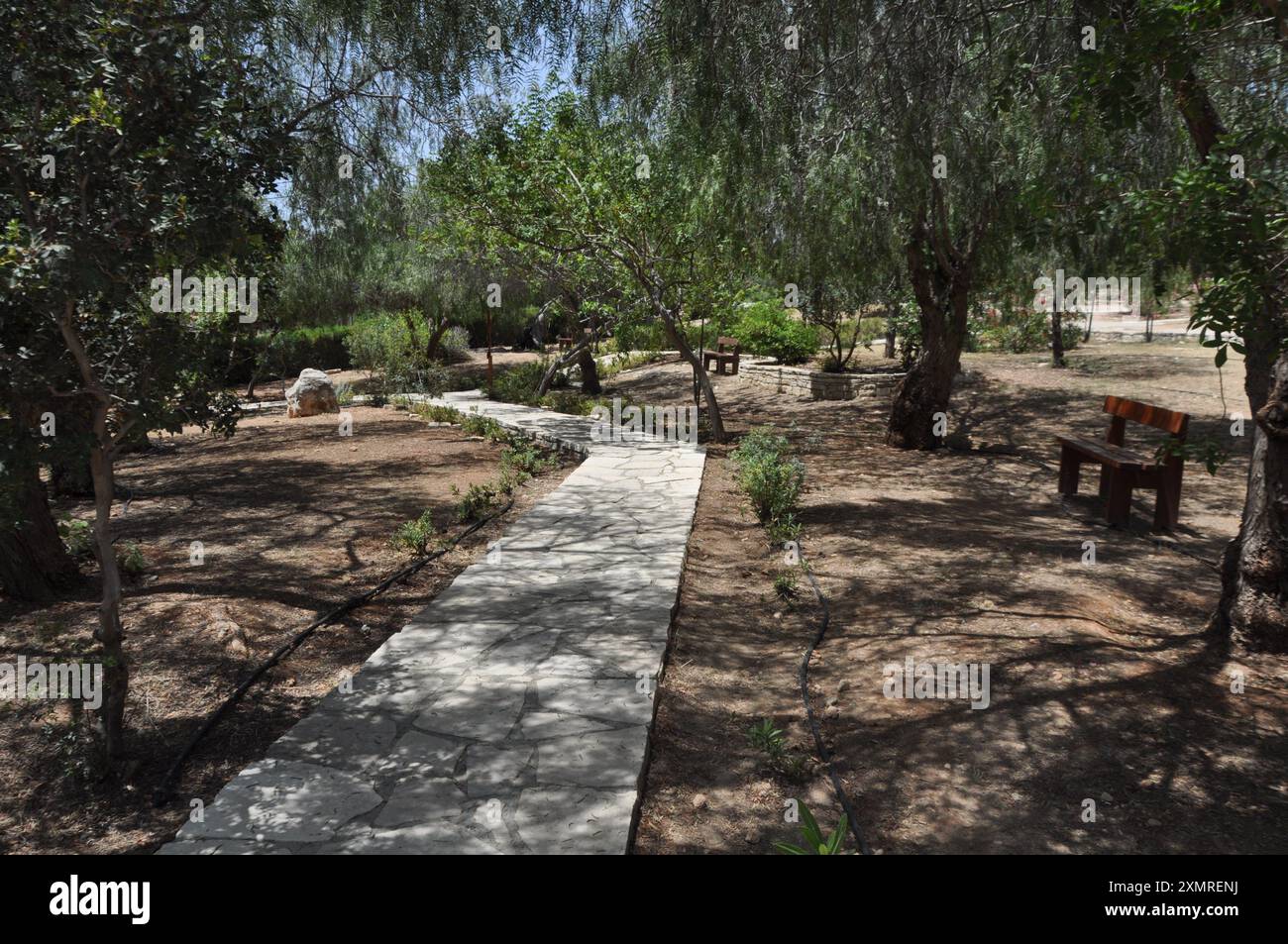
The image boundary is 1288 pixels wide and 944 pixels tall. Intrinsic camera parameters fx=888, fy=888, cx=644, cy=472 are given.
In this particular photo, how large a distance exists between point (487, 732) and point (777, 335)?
54.8ft

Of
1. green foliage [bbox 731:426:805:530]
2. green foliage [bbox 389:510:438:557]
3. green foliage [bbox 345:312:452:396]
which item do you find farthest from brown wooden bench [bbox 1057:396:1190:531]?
green foliage [bbox 345:312:452:396]

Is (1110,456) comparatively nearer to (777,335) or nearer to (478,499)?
(478,499)

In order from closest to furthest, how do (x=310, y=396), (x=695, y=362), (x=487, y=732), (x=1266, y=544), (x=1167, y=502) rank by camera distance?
(x=487, y=732)
(x=1266, y=544)
(x=1167, y=502)
(x=695, y=362)
(x=310, y=396)

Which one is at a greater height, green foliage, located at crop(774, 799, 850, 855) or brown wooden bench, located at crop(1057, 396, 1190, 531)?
brown wooden bench, located at crop(1057, 396, 1190, 531)

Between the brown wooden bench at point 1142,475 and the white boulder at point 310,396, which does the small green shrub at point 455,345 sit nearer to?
Answer: the white boulder at point 310,396

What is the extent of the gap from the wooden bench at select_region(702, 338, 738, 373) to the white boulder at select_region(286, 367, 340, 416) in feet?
25.8

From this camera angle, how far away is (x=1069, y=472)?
8.73 m

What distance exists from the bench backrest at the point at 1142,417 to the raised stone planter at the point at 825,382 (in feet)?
22.4

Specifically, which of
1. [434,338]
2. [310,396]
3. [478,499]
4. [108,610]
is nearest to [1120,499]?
[478,499]

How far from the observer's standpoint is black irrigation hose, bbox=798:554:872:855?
10.6 ft

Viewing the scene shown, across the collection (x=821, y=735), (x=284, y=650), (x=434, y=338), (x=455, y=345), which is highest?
(x=434, y=338)

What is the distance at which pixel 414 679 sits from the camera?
14.5ft

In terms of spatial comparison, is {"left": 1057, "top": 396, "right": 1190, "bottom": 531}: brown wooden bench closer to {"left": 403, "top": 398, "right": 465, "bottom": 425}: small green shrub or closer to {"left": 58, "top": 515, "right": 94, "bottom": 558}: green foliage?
{"left": 58, "top": 515, "right": 94, "bottom": 558}: green foliage
